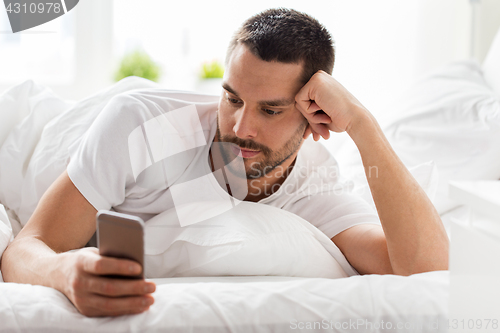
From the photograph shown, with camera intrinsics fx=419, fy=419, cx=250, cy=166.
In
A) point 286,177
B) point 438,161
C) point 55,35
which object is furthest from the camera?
point 55,35

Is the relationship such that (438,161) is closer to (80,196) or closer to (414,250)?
(414,250)

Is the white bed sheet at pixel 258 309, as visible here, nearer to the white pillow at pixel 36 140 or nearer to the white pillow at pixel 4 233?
the white pillow at pixel 4 233

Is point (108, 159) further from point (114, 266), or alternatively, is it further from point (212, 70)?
point (212, 70)

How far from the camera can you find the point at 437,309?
1.94 ft

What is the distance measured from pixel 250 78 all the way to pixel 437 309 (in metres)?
0.59

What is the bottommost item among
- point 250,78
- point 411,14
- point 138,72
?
point 138,72

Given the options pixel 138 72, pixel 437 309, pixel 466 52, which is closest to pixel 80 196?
pixel 437 309

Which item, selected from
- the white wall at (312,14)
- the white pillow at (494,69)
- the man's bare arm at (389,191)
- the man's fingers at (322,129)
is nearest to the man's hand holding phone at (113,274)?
the man's bare arm at (389,191)

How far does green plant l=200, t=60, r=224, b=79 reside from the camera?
2.24 metres

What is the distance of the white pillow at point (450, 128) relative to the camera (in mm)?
1260

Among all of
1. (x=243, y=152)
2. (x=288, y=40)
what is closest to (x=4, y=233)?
(x=243, y=152)

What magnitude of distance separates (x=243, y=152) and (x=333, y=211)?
0.27m

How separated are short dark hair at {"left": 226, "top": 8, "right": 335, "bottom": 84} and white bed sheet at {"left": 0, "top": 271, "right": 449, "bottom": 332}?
54cm

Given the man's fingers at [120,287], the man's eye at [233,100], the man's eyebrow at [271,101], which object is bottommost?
the man's fingers at [120,287]
